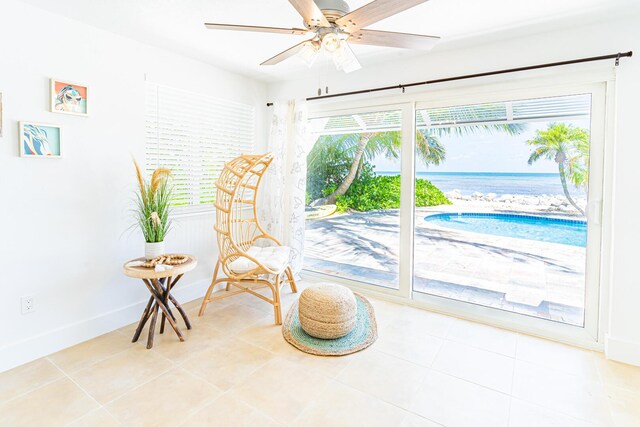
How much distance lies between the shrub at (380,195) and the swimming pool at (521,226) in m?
0.19

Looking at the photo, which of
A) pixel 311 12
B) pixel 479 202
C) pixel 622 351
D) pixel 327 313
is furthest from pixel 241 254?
pixel 622 351

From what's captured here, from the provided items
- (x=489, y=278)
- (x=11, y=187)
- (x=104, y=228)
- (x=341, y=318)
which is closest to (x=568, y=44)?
(x=489, y=278)

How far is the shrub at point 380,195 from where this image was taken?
10.4ft

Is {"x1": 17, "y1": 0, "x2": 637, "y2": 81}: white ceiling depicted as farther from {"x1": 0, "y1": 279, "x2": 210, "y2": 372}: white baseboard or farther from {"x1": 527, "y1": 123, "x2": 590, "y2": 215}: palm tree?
{"x1": 0, "y1": 279, "x2": 210, "y2": 372}: white baseboard

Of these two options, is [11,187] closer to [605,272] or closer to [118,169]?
[118,169]

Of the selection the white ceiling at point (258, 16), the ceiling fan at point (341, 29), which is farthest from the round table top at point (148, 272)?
the white ceiling at point (258, 16)

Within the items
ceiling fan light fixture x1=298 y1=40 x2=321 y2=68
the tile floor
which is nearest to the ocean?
the tile floor

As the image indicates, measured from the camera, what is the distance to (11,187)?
2.15 metres

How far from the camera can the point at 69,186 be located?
2.41m

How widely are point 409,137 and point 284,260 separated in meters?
1.67

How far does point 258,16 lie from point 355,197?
2.00 meters

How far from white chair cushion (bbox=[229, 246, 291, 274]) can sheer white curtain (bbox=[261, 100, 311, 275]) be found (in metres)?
0.58

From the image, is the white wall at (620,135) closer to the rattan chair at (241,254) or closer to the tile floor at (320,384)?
the tile floor at (320,384)

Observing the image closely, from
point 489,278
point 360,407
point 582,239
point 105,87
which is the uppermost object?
point 105,87
